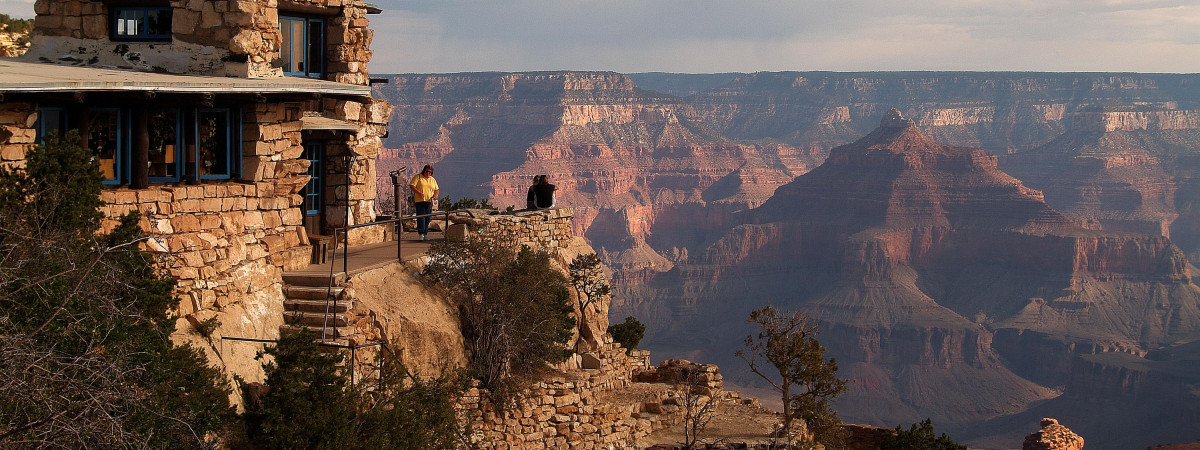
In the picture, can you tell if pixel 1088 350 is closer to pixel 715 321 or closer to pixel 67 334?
pixel 715 321

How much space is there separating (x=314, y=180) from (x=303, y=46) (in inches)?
99.1

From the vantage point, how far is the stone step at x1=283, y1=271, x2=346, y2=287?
18.8 metres

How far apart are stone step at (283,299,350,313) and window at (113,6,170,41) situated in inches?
186

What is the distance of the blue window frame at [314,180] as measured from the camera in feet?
74.1

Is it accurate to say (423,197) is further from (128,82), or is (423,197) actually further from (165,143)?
(128,82)

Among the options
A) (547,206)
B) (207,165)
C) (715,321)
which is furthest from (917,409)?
(207,165)

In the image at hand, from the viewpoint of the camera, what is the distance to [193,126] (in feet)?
57.7

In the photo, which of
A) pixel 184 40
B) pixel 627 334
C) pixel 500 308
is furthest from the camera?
pixel 627 334

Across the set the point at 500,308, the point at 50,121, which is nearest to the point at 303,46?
the point at 500,308

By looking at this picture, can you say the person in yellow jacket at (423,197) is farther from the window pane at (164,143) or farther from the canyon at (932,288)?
the canyon at (932,288)

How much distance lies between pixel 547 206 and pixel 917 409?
9770 centimetres

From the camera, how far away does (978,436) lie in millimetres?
102250

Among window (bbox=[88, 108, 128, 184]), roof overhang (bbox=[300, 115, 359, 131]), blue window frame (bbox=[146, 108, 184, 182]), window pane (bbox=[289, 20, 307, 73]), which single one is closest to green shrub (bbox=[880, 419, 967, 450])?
roof overhang (bbox=[300, 115, 359, 131])

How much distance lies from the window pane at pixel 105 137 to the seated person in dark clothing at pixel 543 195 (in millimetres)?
11286
